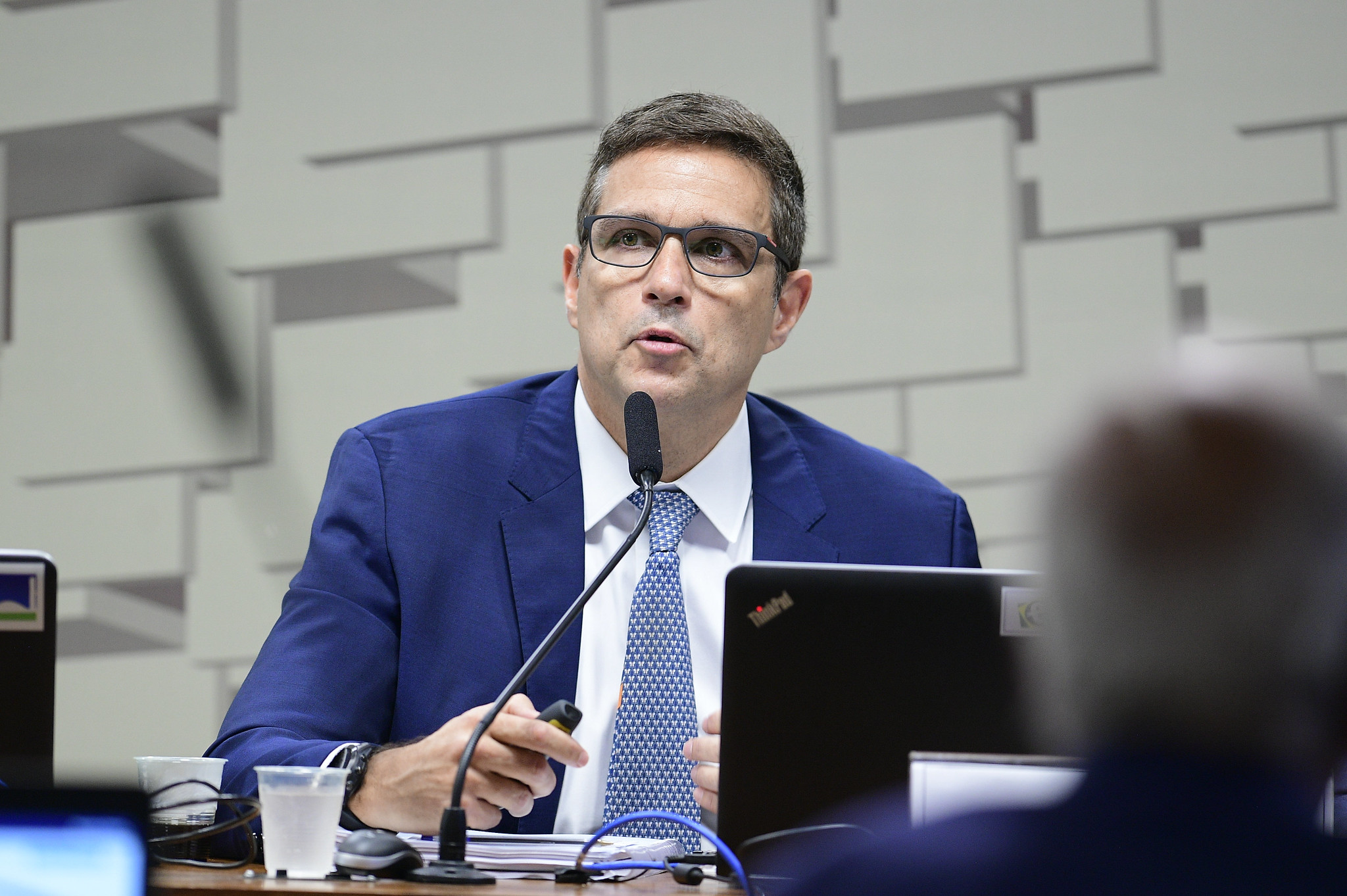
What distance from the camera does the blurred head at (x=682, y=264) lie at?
6.06 feet

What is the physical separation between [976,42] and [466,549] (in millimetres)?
1732

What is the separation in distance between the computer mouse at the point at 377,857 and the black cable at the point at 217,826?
123 millimetres

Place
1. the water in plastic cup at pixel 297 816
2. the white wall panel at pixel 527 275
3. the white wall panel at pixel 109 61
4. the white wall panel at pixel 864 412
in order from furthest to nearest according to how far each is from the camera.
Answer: the white wall panel at pixel 109 61, the white wall panel at pixel 527 275, the white wall panel at pixel 864 412, the water in plastic cup at pixel 297 816

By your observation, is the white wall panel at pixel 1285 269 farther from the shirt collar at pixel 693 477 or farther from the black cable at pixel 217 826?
the black cable at pixel 217 826

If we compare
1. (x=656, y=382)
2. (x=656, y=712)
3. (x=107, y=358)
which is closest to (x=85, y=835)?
(x=656, y=712)

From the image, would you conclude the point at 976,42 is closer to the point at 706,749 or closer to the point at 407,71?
the point at 407,71

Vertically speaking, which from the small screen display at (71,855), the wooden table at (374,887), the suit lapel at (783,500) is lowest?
the wooden table at (374,887)

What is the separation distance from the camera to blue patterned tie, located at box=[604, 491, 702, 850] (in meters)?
1.59

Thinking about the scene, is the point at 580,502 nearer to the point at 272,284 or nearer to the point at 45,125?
the point at 272,284

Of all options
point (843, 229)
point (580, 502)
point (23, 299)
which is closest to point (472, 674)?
point (580, 502)

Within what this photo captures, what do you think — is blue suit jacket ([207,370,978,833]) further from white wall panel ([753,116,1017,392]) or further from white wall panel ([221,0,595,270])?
white wall panel ([221,0,595,270])

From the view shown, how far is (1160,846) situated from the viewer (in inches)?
20.6

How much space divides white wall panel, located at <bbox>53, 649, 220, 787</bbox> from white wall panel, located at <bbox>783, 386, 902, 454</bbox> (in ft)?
5.10

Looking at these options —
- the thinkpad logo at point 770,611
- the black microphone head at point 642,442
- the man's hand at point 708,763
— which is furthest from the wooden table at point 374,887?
the black microphone head at point 642,442
